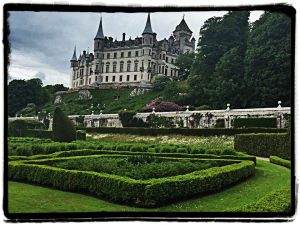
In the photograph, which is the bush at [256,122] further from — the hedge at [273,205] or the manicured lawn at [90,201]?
the hedge at [273,205]

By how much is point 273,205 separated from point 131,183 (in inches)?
102

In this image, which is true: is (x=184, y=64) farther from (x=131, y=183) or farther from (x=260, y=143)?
(x=131, y=183)

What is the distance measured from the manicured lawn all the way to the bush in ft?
43.6

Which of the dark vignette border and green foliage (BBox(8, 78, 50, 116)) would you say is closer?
the dark vignette border

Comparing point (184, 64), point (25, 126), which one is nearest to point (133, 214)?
point (25, 126)

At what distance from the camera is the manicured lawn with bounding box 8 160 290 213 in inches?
252

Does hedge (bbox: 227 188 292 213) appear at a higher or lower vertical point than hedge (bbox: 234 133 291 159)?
lower

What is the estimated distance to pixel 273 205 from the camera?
6398 mm

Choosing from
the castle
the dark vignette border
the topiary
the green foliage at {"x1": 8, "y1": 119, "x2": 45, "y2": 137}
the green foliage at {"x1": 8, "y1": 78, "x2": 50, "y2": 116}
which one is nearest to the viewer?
the dark vignette border

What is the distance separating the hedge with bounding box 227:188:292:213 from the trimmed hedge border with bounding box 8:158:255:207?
58.7 inches

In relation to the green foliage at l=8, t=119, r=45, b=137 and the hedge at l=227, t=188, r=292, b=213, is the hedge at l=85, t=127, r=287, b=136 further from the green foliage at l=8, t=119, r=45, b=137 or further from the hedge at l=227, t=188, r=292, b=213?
the hedge at l=227, t=188, r=292, b=213

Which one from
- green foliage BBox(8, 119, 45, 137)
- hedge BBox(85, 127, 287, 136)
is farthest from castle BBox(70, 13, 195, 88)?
green foliage BBox(8, 119, 45, 137)

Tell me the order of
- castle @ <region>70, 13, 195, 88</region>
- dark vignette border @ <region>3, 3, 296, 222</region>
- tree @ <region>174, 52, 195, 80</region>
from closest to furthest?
1. dark vignette border @ <region>3, 3, 296, 222</region>
2. tree @ <region>174, 52, 195, 80</region>
3. castle @ <region>70, 13, 195, 88</region>

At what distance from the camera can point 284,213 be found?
6.19m
